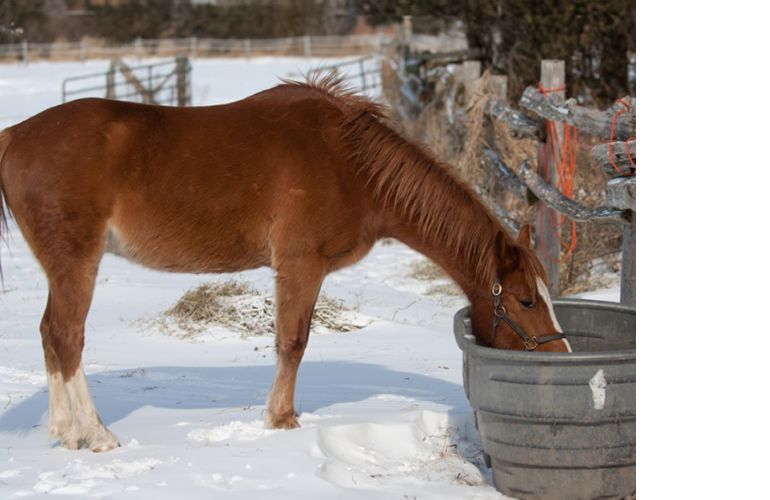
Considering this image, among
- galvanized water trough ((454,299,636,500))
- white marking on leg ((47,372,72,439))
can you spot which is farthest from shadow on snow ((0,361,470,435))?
galvanized water trough ((454,299,636,500))

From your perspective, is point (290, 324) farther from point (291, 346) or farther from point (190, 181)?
point (190, 181)

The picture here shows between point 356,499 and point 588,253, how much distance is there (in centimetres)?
531

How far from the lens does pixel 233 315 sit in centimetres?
721

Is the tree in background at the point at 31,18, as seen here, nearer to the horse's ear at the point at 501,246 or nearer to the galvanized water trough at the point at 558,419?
the horse's ear at the point at 501,246

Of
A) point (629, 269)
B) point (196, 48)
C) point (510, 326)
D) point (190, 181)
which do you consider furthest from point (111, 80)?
point (510, 326)

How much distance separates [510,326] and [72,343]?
6.62 ft

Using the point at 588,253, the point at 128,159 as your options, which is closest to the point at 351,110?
the point at 128,159

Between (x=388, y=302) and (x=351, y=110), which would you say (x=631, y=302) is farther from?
(x=388, y=302)

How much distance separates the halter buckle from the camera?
13.9 ft

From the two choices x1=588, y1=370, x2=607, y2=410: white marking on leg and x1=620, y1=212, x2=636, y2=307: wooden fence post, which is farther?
x1=620, y1=212, x2=636, y2=307: wooden fence post

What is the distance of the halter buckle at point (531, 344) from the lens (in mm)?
4250

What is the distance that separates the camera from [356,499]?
12.2 ft

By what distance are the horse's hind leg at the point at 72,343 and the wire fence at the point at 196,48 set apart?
26.5 metres

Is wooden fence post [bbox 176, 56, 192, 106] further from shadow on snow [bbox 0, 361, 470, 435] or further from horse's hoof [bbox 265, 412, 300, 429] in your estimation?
horse's hoof [bbox 265, 412, 300, 429]
